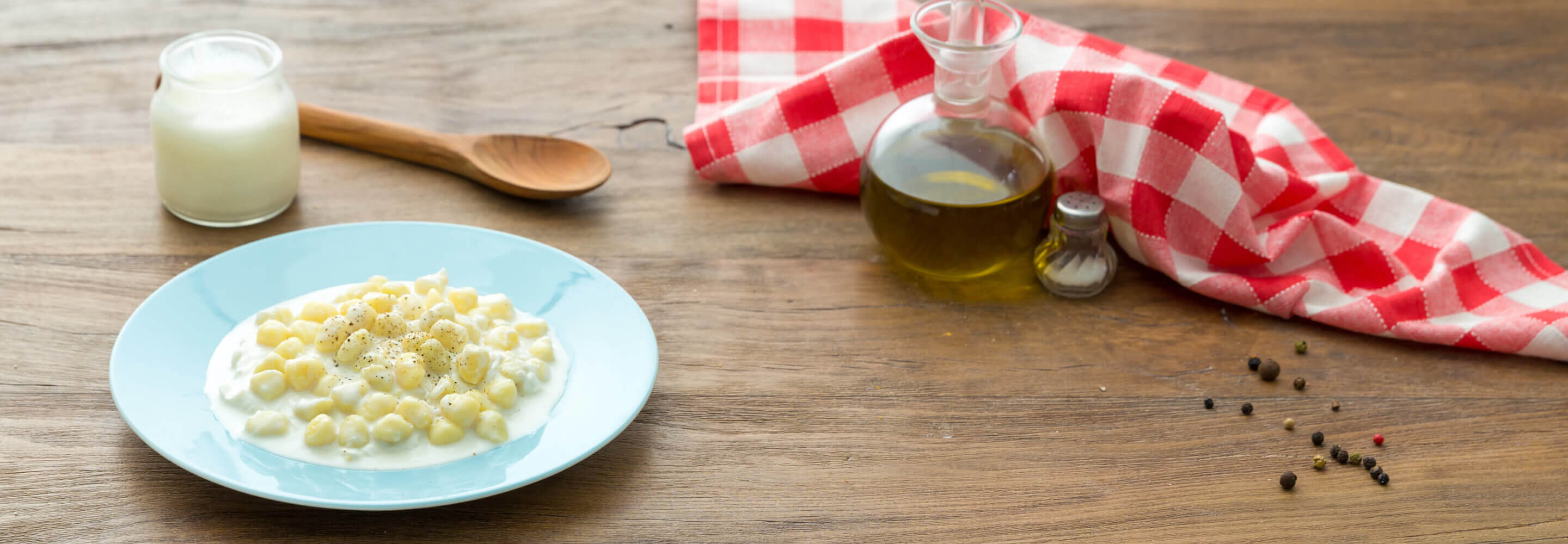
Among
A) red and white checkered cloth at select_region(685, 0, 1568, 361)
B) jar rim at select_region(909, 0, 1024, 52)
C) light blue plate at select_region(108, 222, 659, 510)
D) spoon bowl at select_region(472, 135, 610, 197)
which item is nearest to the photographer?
light blue plate at select_region(108, 222, 659, 510)

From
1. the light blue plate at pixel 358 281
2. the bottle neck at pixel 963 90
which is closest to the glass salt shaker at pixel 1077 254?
the bottle neck at pixel 963 90

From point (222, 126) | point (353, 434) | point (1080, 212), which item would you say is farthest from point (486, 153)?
point (1080, 212)

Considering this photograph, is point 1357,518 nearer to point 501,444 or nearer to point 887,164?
point 887,164

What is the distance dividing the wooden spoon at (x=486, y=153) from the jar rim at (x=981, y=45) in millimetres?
422

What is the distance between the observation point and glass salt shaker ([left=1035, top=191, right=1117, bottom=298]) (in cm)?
128

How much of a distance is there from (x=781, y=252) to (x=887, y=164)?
0.17 metres

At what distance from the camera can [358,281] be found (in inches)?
46.7

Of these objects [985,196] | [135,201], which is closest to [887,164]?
[985,196]

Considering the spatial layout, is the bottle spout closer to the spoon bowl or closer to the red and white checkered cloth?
the red and white checkered cloth

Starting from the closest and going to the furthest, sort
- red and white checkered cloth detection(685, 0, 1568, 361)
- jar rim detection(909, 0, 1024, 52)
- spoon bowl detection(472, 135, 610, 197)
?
jar rim detection(909, 0, 1024, 52) < red and white checkered cloth detection(685, 0, 1568, 361) < spoon bowl detection(472, 135, 610, 197)

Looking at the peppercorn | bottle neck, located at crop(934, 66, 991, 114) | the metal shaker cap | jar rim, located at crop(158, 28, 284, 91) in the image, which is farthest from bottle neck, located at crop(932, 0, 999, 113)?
jar rim, located at crop(158, 28, 284, 91)

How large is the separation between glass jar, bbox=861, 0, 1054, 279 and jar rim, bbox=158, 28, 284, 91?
24.7 inches

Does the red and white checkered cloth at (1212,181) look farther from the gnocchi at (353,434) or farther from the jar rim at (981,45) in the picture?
the gnocchi at (353,434)

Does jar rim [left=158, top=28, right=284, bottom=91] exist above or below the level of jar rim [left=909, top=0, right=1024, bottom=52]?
below
